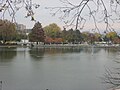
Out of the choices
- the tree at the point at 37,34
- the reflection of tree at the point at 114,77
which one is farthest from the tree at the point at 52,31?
the reflection of tree at the point at 114,77

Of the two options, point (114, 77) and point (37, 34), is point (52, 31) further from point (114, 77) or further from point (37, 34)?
point (114, 77)

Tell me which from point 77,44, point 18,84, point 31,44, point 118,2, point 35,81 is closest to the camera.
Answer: point 118,2

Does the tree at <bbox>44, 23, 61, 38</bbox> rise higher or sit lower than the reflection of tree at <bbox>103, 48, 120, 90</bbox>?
higher

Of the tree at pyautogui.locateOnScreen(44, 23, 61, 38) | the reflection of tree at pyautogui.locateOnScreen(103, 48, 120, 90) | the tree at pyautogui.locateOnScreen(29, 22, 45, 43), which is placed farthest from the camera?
the tree at pyautogui.locateOnScreen(44, 23, 61, 38)

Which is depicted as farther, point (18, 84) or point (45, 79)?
point (45, 79)

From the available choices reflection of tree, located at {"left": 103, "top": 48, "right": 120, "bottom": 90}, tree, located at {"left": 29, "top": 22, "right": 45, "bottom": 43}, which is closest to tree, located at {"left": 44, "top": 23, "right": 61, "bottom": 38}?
tree, located at {"left": 29, "top": 22, "right": 45, "bottom": 43}

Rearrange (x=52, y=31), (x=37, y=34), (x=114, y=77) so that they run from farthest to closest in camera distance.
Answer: (x=52, y=31), (x=37, y=34), (x=114, y=77)

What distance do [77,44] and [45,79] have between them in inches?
1581

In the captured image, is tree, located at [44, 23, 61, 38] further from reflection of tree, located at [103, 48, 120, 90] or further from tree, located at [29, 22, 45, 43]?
reflection of tree, located at [103, 48, 120, 90]

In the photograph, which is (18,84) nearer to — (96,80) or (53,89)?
(53,89)

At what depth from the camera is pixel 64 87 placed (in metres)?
9.84

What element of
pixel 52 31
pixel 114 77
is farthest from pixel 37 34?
pixel 114 77

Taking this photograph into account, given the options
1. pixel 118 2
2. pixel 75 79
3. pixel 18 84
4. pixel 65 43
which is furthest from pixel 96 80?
pixel 65 43

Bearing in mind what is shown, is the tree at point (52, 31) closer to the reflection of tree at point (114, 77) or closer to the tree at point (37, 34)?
the tree at point (37, 34)
